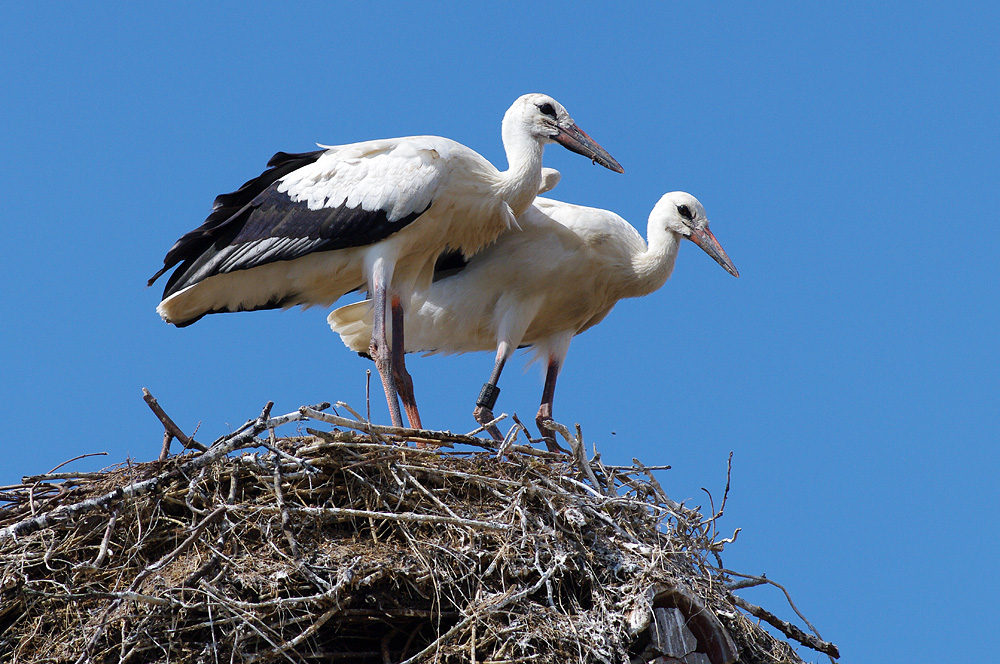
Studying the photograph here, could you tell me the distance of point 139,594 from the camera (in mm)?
5219

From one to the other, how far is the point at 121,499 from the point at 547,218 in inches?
159

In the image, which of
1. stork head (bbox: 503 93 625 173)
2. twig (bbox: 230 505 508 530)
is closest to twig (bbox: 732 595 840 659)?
twig (bbox: 230 505 508 530)

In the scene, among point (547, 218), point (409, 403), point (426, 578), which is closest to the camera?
point (426, 578)

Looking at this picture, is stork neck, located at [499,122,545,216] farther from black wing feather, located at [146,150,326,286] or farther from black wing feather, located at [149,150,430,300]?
black wing feather, located at [146,150,326,286]

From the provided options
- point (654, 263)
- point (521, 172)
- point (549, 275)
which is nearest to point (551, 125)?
point (521, 172)

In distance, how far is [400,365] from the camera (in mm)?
8203

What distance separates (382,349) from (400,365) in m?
0.20

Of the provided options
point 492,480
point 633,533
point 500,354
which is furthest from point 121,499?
point 500,354

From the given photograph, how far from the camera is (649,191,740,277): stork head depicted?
9141 millimetres

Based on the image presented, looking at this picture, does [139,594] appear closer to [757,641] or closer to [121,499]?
[121,499]

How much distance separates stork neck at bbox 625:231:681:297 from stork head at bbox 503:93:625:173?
0.80 metres

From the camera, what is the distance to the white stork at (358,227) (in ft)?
25.0

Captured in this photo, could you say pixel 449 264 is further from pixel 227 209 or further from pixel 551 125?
pixel 227 209

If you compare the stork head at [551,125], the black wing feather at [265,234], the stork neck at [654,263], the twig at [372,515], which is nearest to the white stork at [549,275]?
the stork neck at [654,263]
